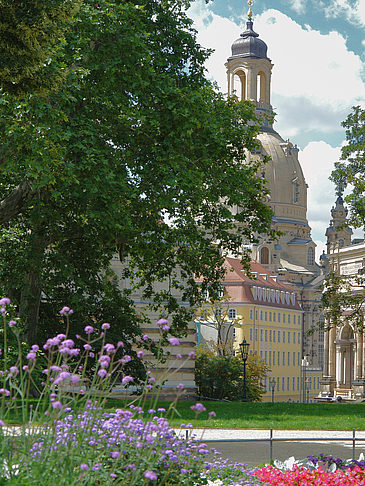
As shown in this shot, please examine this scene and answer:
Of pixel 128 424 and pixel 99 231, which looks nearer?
pixel 128 424

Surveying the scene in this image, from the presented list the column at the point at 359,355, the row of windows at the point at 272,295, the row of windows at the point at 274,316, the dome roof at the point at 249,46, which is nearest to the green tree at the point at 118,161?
the column at the point at 359,355

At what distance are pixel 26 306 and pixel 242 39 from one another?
14875 cm

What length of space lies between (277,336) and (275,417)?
289 feet

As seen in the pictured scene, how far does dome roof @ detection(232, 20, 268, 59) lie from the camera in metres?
163

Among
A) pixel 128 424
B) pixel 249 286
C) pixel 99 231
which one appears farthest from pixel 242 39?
pixel 128 424

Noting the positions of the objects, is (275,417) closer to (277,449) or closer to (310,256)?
(277,449)

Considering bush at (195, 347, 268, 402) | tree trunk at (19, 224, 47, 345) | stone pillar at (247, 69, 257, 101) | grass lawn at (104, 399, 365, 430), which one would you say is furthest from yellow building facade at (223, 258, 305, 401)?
tree trunk at (19, 224, 47, 345)

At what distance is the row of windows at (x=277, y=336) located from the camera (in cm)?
10219

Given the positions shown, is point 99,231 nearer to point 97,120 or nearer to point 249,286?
point 97,120

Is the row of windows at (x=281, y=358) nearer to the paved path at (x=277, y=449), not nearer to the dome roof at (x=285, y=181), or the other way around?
the dome roof at (x=285, y=181)

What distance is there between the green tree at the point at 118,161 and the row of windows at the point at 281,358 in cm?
7902

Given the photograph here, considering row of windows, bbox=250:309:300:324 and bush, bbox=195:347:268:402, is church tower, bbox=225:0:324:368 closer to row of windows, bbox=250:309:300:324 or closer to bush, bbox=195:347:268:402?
row of windows, bbox=250:309:300:324

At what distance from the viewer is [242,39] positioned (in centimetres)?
16600

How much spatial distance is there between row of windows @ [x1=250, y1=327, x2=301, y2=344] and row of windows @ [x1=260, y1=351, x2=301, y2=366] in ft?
4.83
